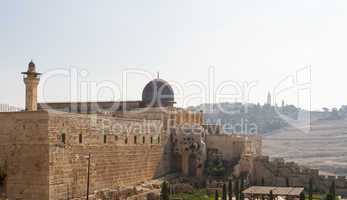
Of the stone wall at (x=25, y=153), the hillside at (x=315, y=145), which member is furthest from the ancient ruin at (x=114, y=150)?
the hillside at (x=315, y=145)

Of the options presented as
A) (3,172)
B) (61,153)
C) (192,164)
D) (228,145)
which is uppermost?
(61,153)

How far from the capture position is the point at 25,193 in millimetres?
20156

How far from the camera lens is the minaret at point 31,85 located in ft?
80.7

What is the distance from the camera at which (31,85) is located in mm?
24734

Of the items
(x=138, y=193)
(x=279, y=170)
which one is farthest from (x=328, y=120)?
(x=138, y=193)

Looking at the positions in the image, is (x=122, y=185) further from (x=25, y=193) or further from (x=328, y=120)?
(x=328, y=120)

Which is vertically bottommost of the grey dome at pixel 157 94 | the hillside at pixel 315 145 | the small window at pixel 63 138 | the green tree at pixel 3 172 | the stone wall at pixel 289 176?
the hillside at pixel 315 145

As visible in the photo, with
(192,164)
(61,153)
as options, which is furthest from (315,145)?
(61,153)

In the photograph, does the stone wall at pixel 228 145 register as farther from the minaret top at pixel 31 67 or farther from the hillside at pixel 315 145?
the hillside at pixel 315 145

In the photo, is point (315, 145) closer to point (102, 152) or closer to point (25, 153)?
point (102, 152)

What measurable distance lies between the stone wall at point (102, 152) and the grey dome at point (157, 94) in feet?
18.3

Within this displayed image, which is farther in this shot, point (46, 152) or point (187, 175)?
point (187, 175)

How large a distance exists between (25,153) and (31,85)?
204 inches

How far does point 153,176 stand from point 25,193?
1112 cm
